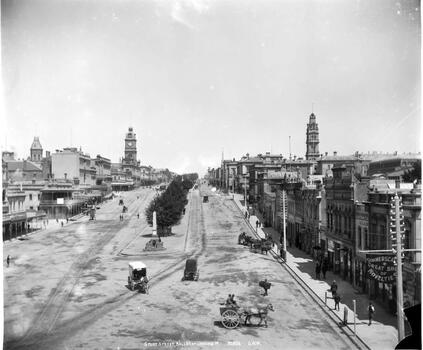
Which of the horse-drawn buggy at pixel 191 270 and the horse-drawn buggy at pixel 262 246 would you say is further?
the horse-drawn buggy at pixel 262 246

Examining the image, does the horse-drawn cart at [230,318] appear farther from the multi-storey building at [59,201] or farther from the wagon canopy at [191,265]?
the multi-storey building at [59,201]

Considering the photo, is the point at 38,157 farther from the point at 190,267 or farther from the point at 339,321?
the point at 339,321

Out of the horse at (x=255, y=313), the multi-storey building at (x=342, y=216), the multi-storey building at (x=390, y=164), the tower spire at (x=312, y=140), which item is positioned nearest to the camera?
the horse at (x=255, y=313)

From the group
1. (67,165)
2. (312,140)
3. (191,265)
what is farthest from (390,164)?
(67,165)

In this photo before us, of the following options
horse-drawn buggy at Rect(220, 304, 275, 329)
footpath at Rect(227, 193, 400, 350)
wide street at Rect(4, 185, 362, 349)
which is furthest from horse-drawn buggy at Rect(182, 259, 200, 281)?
horse-drawn buggy at Rect(220, 304, 275, 329)

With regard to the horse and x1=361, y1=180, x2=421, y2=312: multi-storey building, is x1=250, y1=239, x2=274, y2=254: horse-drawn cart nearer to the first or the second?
x1=361, y1=180, x2=421, y2=312: multi-storey building

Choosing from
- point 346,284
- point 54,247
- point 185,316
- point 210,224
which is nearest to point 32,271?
point 54,247

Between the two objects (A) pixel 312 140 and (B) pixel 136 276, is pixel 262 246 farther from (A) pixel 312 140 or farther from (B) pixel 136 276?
(A) pixel 312 140

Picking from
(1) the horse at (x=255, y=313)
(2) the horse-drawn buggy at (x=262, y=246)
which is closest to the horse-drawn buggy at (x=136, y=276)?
(1) the horse at (x=255, y=313)
